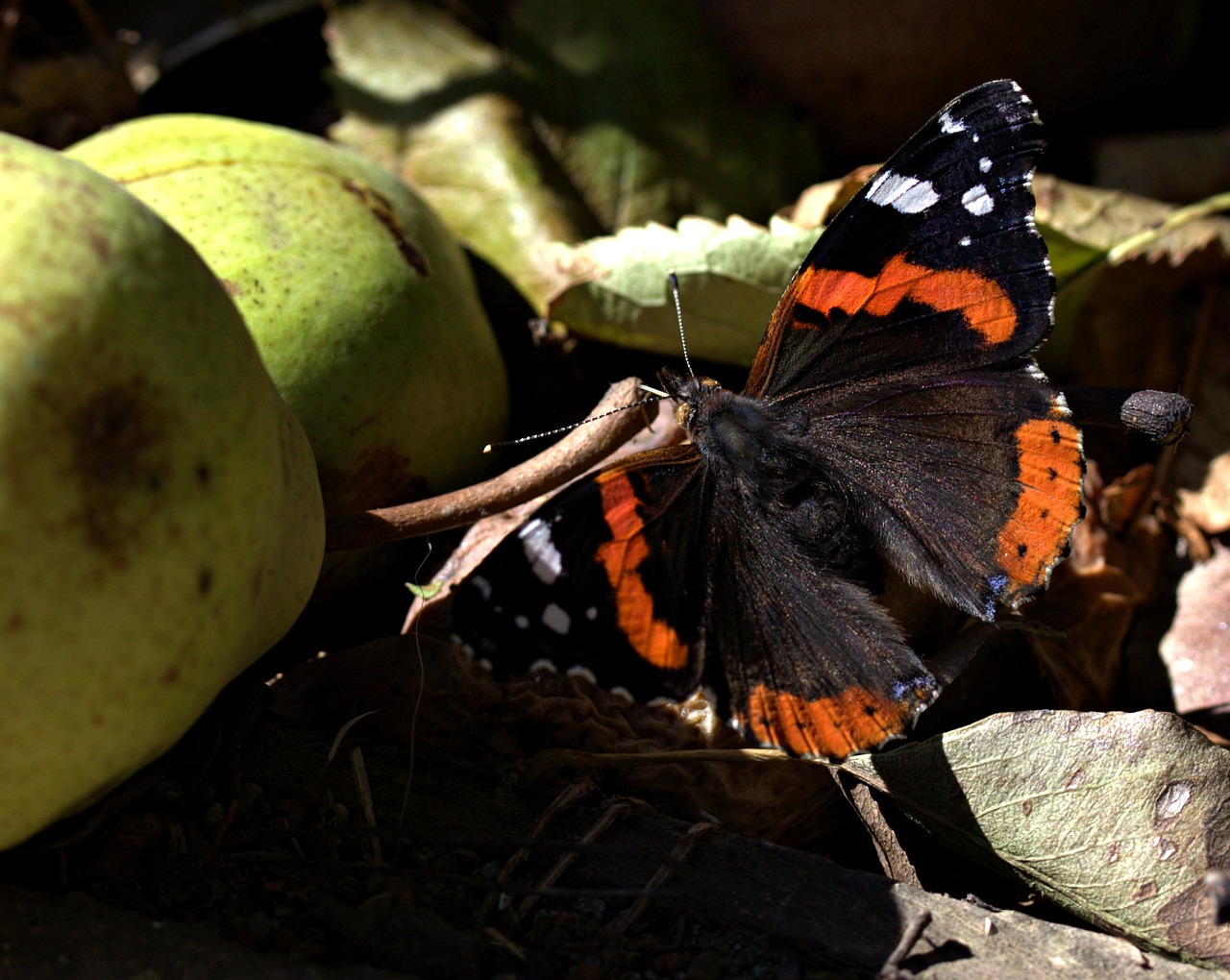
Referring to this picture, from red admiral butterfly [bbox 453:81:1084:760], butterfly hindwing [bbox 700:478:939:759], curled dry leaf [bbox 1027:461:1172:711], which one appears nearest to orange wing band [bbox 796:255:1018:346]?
red admiral butterfly [bbox 453:81:1084:760]

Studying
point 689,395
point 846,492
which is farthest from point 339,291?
point 846,492

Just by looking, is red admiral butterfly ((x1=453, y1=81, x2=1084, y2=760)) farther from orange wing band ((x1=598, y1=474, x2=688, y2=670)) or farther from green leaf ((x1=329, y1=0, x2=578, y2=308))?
green leaf ((x1=329, y1=0, x2=578, y2=308))


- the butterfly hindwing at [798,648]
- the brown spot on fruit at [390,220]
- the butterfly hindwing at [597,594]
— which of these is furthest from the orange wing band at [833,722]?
the brown spot on fruit at [390,220]

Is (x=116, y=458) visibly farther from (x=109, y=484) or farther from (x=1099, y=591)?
(x=1099, y=591)

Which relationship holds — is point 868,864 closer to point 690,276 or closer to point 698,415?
point 698,415

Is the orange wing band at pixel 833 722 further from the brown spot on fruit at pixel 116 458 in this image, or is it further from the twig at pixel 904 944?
the brown spot on fruit at pixel 116 458

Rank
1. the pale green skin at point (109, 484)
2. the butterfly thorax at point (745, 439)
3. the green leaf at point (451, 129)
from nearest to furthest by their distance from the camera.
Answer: the pale green skin at point (109, 484) → the butterfly thorax at point (745, 439) → the green leaf at point (451, 129)
